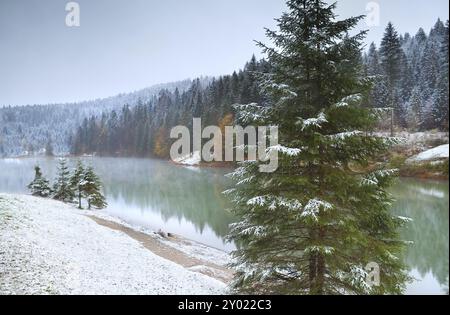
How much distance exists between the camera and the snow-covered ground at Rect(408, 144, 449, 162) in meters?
29.5

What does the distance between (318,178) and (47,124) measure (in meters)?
27.2

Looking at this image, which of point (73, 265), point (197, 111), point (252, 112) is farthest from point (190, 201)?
point (252, 112)

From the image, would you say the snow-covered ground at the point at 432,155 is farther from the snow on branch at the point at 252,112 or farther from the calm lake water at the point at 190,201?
the snow on branch at the point at 252,112

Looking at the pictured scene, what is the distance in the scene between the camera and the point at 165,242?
18047 mm

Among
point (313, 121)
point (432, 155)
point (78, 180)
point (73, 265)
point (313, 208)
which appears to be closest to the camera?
point (313, 208)

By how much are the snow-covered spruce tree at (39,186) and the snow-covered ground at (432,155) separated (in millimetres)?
32882

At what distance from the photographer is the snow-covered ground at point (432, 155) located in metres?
29.5

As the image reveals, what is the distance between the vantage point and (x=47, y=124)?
2695 centimetres

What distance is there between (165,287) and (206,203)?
16.9 m

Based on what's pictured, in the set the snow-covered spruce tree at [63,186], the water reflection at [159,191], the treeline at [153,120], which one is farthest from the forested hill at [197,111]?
the snow-covered spruce tree at [63,186]

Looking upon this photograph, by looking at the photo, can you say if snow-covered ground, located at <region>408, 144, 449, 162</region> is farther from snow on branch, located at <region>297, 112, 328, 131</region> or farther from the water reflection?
snow on branch, located at <region>297, 112, 328, 131</region>

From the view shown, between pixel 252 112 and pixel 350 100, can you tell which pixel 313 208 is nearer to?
pixel 350 100
